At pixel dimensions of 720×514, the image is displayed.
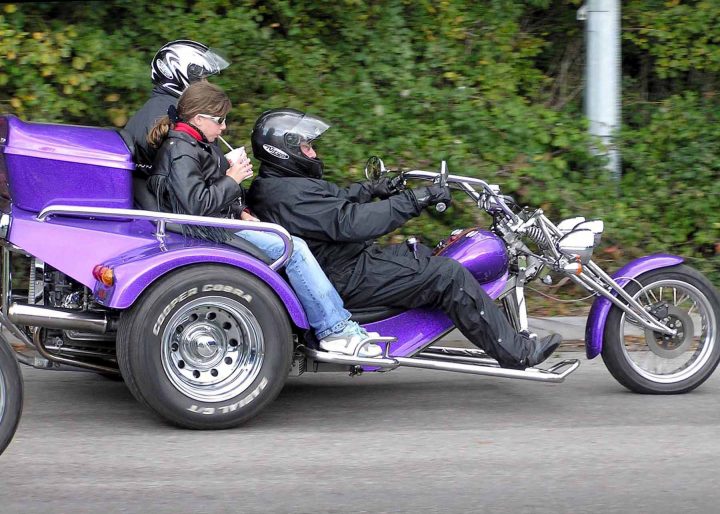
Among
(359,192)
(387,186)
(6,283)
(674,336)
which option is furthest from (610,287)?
(6,283)

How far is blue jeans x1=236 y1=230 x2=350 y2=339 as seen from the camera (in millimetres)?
5430

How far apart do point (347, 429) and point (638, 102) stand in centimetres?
572

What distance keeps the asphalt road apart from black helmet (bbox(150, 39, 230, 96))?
1.73 meters

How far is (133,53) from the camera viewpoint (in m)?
9.22

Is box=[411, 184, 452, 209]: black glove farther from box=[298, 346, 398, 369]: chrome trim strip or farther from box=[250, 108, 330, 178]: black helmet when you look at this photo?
box=[298, 346, 398, 369]: chrome trim strip

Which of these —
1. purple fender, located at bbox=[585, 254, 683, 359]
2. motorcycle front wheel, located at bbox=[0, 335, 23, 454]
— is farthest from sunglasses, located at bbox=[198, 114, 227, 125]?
purple fender, located at bbox=[585, 254, 683, 359]

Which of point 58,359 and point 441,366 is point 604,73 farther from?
point 58,359

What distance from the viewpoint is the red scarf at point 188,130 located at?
5.47m

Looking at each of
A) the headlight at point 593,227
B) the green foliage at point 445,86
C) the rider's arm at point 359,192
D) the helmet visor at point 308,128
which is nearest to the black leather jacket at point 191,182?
the helmet visor at point 308,128

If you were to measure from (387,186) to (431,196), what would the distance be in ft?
1.78

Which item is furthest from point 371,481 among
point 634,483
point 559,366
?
point 559,366

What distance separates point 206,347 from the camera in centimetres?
541

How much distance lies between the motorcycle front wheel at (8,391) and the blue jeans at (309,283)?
1.36 meters

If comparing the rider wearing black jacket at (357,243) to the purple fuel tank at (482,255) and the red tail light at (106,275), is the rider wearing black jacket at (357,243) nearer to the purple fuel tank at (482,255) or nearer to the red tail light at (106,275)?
the purple fuel tank at (482,255)
